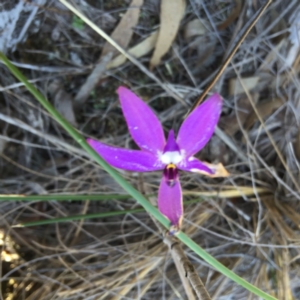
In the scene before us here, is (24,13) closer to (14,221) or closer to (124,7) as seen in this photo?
(124,7)

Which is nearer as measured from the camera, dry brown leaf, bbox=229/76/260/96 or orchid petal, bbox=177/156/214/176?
orchid petal, bbox=177/156/214/176

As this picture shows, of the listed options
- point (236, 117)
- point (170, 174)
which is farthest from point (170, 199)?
point (236, 117)

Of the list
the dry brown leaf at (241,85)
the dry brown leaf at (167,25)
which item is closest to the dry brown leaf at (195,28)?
the dry brown leaf at (167,25)

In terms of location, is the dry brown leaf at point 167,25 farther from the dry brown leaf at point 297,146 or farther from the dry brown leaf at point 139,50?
the dry brown leaf at point 297,146

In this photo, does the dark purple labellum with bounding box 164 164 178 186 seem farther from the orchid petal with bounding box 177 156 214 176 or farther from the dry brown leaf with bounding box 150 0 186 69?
the dry brown leaf with bounding box 150 0 186 69

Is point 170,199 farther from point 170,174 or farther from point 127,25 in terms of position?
point 127,25

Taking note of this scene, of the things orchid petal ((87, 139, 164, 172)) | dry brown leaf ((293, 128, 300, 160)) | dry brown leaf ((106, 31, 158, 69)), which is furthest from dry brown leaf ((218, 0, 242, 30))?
orchid petal ((87, 139, 164, 172))
